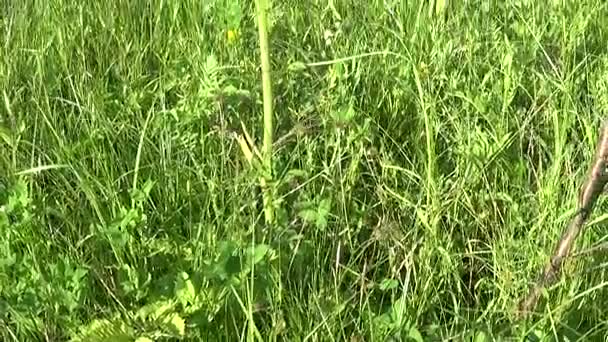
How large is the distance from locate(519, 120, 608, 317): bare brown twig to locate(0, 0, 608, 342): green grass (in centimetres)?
2

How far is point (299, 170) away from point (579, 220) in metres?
0.46

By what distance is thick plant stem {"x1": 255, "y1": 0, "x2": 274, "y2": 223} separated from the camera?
1564 millimetres

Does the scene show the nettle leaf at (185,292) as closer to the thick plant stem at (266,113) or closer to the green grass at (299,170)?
the green grass at (299,170)

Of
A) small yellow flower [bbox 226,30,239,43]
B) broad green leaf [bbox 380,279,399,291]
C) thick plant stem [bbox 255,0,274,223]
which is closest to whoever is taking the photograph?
broad green leaf [bbox 380,279,399,291]

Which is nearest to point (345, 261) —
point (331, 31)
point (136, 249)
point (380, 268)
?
point (380, 268)

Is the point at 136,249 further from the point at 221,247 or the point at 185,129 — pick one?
the point at 185,129

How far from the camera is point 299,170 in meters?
1.61

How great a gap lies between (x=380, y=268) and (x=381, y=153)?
270 millimetres

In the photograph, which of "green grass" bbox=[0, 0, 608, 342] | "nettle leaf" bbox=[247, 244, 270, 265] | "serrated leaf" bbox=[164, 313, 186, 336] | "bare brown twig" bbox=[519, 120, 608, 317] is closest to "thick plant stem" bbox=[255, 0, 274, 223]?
"green grass" bbox=[0, 0, 608, 342]

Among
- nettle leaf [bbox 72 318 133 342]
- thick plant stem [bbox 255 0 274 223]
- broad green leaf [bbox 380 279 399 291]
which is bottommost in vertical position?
nettle leaf [bbox 72 318 133 342]

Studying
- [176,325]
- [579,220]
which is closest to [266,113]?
[176,325]

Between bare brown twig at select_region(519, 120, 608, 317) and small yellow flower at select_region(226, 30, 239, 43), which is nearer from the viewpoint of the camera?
bare brown twig at select_region(519, 120, 608, 317)

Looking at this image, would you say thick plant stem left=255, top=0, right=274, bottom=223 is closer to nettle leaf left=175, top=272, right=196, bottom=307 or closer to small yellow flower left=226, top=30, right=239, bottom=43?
nettle leaf left=175, top=272, right=196, bottom=307

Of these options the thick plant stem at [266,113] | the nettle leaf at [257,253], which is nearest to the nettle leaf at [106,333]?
the nettle leaf at [257,253]
